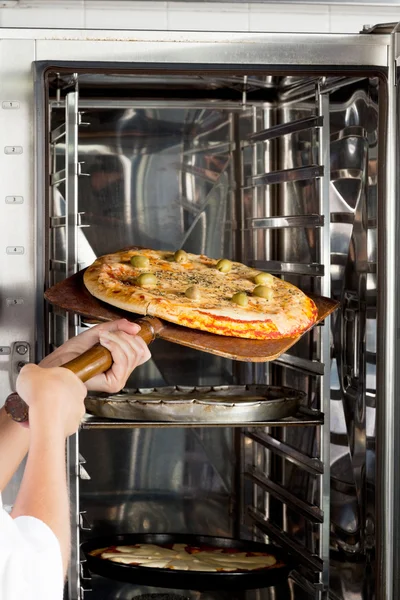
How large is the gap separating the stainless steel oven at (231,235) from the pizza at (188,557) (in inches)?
4.3

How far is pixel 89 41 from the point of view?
3.08 m

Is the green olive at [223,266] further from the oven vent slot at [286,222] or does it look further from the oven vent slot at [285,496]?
the oven vent slot at [285,496]

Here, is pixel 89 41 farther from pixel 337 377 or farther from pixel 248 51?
pixel 337 377

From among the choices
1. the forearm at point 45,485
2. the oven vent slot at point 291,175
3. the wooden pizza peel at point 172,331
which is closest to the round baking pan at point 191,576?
the wooden pizza peel at point 172,331

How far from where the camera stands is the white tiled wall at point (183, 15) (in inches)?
148

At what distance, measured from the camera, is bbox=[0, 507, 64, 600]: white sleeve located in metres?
1.40

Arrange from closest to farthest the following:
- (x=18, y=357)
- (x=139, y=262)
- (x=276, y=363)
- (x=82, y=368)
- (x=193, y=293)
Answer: (x=82, y=368) < (x=193, y=293) < (x=18, y=357) < (x=139, y=262) < (x=276, y=363)

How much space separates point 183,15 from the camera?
386 centimetres

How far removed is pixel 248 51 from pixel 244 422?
53.2 inches

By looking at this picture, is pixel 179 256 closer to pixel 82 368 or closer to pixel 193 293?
pixel 193 293

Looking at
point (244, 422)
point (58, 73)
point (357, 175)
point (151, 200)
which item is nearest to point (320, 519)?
point (244, 422)

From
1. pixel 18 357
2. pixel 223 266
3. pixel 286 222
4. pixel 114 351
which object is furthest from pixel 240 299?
pixel 114 351

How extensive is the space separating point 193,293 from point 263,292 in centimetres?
28

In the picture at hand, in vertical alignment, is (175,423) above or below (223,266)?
below
